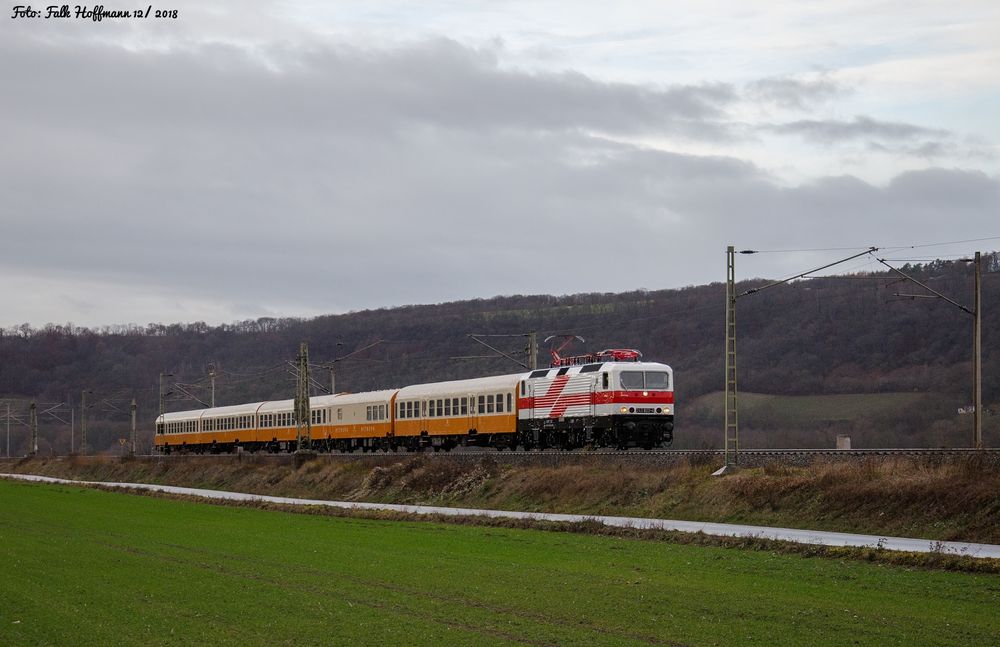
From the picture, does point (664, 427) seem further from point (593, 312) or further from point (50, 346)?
point (50, 346)

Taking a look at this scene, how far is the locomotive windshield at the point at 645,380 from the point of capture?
5000 cm

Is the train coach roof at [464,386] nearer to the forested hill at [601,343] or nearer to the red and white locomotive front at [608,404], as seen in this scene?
the red and white locomotive front at [608,404]

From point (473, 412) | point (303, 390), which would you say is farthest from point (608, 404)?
point (303, 390)

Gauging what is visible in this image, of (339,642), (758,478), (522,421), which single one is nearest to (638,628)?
(339,642)

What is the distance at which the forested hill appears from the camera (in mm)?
105562

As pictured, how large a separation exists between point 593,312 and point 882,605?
135 meters

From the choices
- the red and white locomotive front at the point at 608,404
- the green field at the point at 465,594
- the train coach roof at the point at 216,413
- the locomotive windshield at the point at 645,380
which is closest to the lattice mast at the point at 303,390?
the red and white locomotive front at the point at 608,404

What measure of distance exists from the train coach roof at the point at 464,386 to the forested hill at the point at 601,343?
28.6 ft

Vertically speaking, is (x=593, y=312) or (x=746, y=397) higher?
(x=593, y=312)

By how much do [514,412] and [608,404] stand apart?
311 inches

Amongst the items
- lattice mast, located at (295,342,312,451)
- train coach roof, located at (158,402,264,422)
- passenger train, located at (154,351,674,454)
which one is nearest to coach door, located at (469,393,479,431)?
passenger train, located at (154,351,674,454)

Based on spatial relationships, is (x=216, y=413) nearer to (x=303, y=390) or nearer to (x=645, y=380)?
(x=303, y=390)

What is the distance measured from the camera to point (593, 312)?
508 feet

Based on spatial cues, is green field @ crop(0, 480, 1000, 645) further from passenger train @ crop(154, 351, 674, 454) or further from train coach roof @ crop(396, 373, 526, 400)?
train coach roof @ crop(396, 373, 526, 400)
